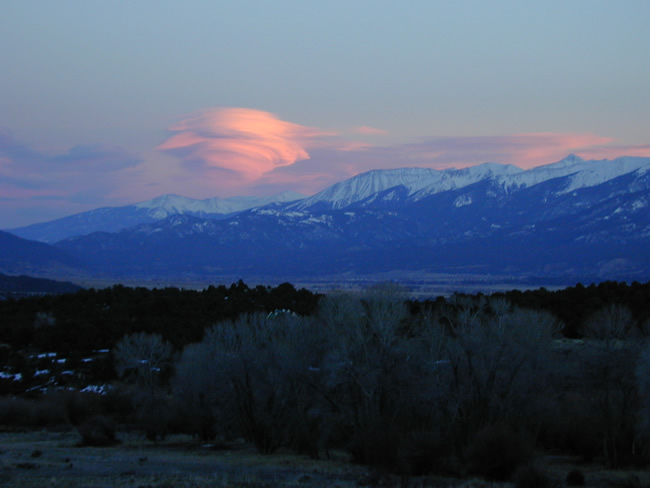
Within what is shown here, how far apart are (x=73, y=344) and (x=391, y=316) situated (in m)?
39.7

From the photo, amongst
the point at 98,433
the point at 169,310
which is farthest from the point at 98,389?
the point at 169,310

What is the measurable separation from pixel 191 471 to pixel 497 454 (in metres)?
10.9

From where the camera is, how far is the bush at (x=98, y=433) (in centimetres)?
3981

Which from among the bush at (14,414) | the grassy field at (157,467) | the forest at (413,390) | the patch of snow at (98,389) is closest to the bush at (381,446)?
the forest at (413,390)

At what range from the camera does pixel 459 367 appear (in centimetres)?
3672

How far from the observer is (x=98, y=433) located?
40.5 meters

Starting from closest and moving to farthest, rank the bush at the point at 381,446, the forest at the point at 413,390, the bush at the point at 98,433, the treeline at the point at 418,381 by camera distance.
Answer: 1. the bush at the point at 381,446
2. the forest at the point at 413,390
3. the treeline at the point at 418,381
4. the bush at the point at 98,433

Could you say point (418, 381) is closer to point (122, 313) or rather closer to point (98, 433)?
point (98, 433)

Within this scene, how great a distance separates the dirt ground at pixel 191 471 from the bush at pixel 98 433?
0.72m

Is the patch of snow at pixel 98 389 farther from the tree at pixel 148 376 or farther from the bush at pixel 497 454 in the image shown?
the bush at pixel 497 454

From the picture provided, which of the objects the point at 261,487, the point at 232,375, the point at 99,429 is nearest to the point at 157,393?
the point at 99,429

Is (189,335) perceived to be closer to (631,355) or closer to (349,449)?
(349,449)

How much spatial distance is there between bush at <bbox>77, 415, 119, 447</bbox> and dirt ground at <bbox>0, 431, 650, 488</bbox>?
0.72 meters

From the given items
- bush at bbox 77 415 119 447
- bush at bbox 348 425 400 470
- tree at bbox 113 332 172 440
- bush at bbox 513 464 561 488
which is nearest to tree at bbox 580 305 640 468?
bush at bbox 348 425 400 470
